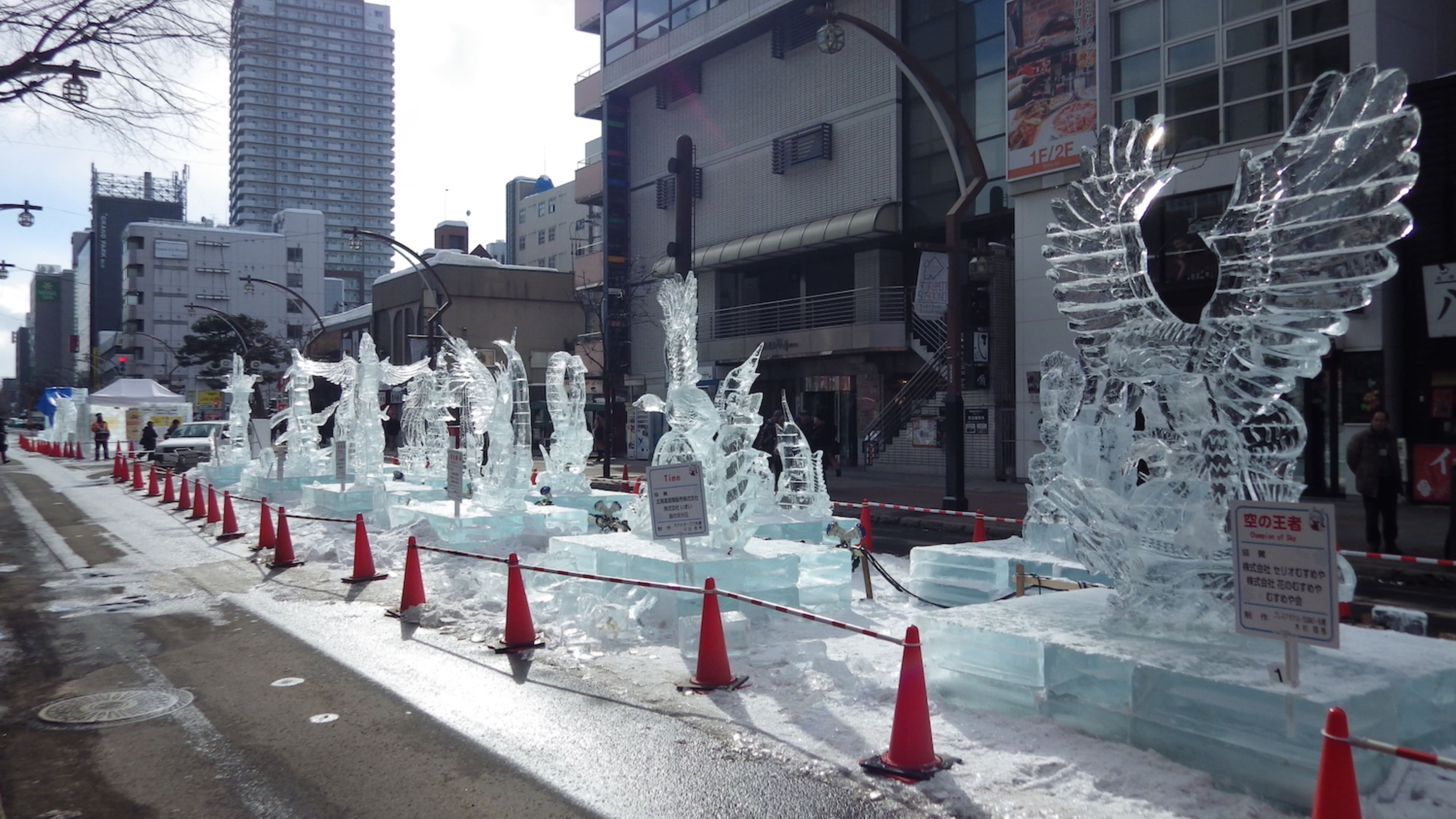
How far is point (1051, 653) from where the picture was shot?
19.6 ft

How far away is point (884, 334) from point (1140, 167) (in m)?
22.3

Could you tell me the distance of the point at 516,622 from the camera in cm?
848

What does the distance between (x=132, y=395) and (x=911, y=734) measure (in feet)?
159

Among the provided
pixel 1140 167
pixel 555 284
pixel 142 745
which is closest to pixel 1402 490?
pixel 1140 167

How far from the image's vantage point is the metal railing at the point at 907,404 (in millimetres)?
27406

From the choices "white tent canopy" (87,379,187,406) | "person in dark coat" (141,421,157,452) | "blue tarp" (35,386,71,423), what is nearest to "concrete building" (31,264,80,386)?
"blue tarp" (35,386,71,423)

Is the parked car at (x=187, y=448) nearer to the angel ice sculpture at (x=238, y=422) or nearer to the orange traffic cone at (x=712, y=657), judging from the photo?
the angel ice sculpture at (x=238, y=422)

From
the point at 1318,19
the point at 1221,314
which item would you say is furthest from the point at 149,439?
the point at 1221,314

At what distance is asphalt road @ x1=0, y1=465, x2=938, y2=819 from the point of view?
516 cm

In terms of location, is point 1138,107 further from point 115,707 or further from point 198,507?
point 115,707

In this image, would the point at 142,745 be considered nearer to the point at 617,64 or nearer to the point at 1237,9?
the point at 1237,9

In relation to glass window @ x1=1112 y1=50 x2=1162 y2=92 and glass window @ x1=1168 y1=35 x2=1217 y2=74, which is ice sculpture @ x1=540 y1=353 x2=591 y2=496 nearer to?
glass window @ x1=1112 y1=50 x2=1162 y2=92

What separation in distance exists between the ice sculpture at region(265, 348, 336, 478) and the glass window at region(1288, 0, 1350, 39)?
1999 cm

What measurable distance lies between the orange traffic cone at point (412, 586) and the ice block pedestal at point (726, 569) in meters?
1.55
